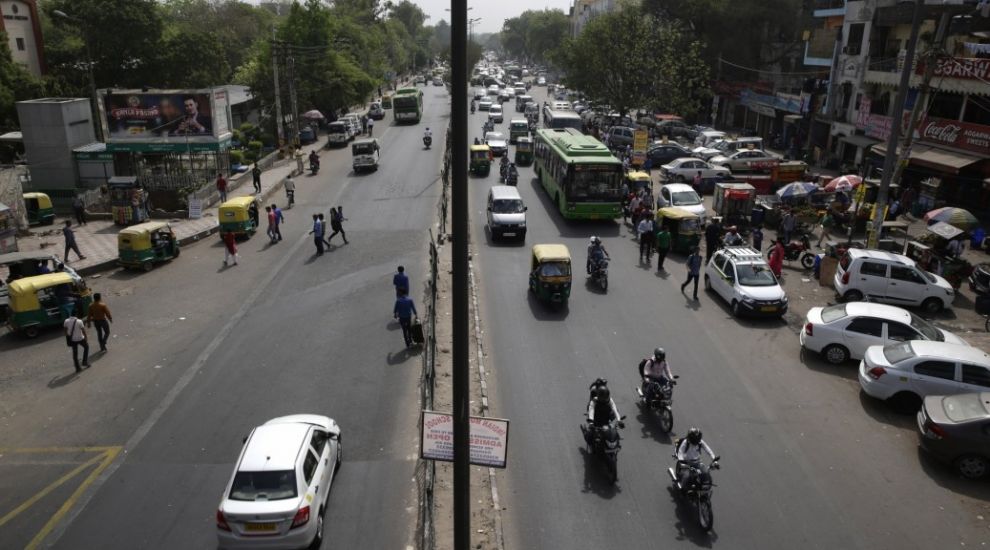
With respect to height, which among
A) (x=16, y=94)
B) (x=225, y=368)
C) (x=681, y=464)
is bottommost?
(x=225, y=368)

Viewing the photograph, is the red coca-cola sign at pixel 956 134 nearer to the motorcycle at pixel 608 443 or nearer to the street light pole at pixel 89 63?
the motorcycle at pixel 608 443

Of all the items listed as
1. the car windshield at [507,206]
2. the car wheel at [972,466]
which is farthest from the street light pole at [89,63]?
the car wheel at [972,466]

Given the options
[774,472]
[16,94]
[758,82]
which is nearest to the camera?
[774,472]

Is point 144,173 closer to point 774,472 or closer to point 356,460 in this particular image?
point 356,460

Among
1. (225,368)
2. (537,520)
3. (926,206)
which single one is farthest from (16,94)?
(926,206)

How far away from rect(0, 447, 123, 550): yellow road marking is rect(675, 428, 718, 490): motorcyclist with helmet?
380 inches

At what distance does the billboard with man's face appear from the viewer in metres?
35.5

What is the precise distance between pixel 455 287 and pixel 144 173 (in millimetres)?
34780

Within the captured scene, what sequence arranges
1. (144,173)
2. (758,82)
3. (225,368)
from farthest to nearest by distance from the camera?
(758,82)
(144,173)
(225,368)

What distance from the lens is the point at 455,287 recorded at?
6.53 metres

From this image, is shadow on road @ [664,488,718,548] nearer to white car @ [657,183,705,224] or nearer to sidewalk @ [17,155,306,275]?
white car @ [657,183,705,224]

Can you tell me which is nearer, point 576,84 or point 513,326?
point 513,326

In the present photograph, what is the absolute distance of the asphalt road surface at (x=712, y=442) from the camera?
10359 mm

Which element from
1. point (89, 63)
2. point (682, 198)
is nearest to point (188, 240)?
point (89, 63)
